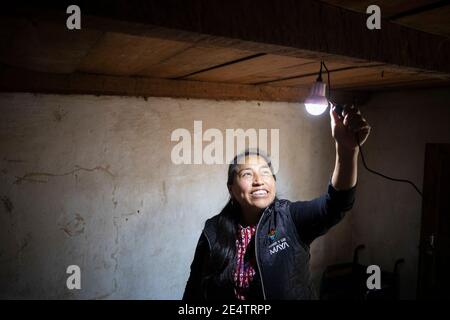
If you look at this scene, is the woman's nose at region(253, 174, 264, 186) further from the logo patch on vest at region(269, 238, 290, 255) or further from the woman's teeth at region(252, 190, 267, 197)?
the logo patch on vest at region(269, 238, 290, 255)

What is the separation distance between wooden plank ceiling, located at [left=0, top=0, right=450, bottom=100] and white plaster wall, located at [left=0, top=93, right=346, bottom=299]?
379 mm

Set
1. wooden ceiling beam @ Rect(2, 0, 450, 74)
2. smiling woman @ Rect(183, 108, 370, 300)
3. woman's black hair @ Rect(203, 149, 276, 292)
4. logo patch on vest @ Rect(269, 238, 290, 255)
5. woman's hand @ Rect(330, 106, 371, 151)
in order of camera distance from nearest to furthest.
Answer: wooden ceiling beam @ Rect(2, 0, 450, 74), woman's hand @ Rect(330, 106, 371, 151), smiling woman @ Rect(183, 108, 370, 300), logo patch on vest @ Rect(269, 238, 290, 255), woman's black hair @ Rect(203, 149, 276, 292)

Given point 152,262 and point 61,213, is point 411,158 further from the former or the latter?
point 61,213

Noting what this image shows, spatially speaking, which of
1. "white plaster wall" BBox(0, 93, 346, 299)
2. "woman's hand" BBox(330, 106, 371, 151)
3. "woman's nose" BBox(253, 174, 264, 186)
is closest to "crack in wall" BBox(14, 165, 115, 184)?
"white plaster wall" BBox(0, 93, 346, 299)

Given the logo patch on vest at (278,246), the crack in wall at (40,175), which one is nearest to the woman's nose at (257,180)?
the logo patch on vest at (278,246)

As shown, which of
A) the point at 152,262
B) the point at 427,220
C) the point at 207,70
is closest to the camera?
the point at 207,70

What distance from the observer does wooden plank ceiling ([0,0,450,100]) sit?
1.24 metres

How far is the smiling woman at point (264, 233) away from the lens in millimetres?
1657

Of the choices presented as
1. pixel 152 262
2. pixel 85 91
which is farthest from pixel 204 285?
pixel 85 91

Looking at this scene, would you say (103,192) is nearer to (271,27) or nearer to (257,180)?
(257,180)

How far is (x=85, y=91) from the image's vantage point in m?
2.90

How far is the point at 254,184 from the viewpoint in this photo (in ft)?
6.89

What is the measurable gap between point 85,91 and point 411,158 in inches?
152

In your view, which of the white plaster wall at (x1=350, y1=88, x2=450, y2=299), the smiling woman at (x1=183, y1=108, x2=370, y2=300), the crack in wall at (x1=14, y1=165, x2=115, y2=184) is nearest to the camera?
the smiling woman at (x1=183, y1=108, x2=370, y2=300)
